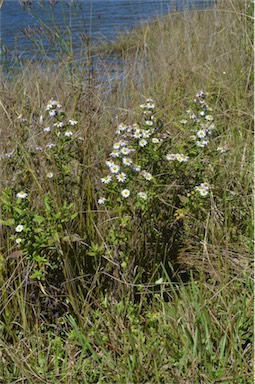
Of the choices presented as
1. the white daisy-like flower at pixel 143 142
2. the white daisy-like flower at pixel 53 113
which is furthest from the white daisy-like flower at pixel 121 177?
the white daisy-like flower at pixel 53 113

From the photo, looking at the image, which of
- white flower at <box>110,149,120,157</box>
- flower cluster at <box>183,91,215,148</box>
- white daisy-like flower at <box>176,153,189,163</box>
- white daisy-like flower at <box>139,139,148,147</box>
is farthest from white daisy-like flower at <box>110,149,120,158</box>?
flower cluster at <box>183,91,215,148</box>

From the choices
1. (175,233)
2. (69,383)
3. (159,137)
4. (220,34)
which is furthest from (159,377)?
(220,34)

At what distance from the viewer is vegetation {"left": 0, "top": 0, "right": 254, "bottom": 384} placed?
165 cm

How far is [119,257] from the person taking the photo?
1.89 meters

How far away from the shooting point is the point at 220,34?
409cm

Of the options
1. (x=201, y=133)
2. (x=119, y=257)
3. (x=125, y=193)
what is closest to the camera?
(x=125, y=193)

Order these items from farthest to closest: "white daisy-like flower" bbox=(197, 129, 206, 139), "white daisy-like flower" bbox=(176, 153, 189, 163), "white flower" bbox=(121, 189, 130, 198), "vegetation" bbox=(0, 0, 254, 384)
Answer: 1. "white daisy-like flower" bbox=(197, 129, 206, 139)
2. "white daisy-like flower" bbox=(176, 153, 189, 163)
3. "white flower" bbox=(121, 189, 130, 198)
4. "vegetation" bbox=(0, 0, 254, 384)

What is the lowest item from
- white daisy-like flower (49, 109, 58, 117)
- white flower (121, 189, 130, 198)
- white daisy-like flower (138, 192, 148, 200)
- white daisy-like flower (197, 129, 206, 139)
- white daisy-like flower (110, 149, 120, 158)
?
white daisy-like flower (138, 192, 148, 200)

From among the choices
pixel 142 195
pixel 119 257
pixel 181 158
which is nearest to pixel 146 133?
pixel 181 158

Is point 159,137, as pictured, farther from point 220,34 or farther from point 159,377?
point 220,34

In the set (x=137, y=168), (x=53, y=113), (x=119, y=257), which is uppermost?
(x=53, y=113)

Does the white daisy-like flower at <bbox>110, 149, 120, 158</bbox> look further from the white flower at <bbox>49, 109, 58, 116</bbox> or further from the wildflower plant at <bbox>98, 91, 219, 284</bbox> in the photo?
the white flower at <bbox>49, 109, 58, 116</bbox>

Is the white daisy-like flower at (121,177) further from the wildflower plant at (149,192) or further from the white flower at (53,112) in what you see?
the white flower at (53,112)

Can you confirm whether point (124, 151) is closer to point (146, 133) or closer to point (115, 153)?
point (115, 153)
